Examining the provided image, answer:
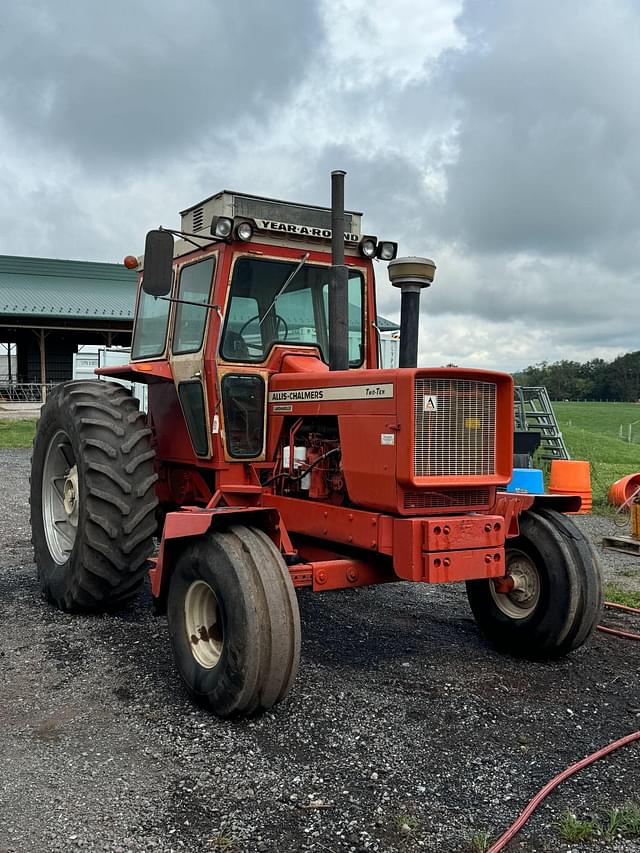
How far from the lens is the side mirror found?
4.68 metres

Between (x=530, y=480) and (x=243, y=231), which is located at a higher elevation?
(x=243, y=231)

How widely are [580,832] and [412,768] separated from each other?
2.54 ft

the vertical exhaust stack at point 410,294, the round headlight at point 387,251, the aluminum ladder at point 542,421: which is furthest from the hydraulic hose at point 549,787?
the aluminum ladder at point 542,421

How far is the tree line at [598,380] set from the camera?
249ft

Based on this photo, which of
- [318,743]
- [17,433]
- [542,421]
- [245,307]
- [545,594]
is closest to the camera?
[318,743]

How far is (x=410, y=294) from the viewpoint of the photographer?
4.78m

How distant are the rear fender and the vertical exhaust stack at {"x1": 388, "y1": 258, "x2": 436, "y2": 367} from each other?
1.22 meters

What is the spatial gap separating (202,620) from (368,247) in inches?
110

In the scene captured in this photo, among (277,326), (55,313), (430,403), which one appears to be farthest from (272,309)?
(55,313)

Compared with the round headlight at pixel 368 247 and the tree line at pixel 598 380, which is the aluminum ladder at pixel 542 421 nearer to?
the round headlight at pixel 368 247

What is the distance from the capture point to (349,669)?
15.6 ft

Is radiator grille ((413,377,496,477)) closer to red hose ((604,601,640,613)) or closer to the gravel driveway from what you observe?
the gravel driveway

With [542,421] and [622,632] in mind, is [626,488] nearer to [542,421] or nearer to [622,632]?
[622,632]

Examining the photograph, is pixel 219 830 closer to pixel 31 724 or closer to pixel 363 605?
pixel 31 724
